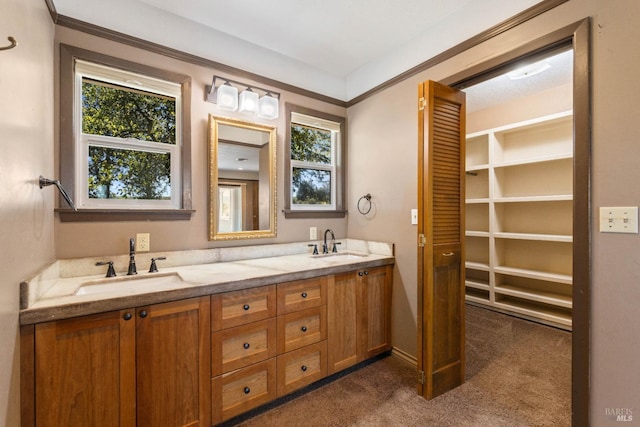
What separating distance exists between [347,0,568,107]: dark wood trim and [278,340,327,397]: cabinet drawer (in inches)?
88.1

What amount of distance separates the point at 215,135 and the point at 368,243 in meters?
1.65

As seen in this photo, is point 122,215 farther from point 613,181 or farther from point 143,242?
point 613,181

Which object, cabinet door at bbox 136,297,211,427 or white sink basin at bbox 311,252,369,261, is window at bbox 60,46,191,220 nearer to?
cabinet door at bbox 136,297,211,427

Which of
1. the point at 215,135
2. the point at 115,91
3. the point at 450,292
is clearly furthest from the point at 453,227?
the point at 115,91

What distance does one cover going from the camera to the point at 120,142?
1.82 m

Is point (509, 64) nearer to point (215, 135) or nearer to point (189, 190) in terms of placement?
point (215, 135)

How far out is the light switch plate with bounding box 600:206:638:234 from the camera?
4.09ft

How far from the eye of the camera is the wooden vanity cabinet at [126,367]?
3.83 ft

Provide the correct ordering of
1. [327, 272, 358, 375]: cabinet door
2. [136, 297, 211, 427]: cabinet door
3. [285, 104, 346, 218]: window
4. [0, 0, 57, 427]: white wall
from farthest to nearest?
[285, 104, 346, 218]: window → [327, 272, 358, 375]: cabinet door → [136, 297, 211, 427]: cabinet door → [0, 0, 57, 427]: white wall

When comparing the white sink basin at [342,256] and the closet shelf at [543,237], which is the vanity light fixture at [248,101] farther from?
the closet shelf at [543,237]

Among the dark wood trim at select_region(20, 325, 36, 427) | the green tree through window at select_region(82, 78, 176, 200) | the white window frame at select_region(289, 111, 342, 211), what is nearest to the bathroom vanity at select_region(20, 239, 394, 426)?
the dark wood trim at select_region(20, 325, 36, 427)

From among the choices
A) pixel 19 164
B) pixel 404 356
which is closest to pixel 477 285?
pixel 404 356

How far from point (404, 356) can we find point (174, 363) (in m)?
1.78

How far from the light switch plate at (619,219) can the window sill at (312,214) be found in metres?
1.93
